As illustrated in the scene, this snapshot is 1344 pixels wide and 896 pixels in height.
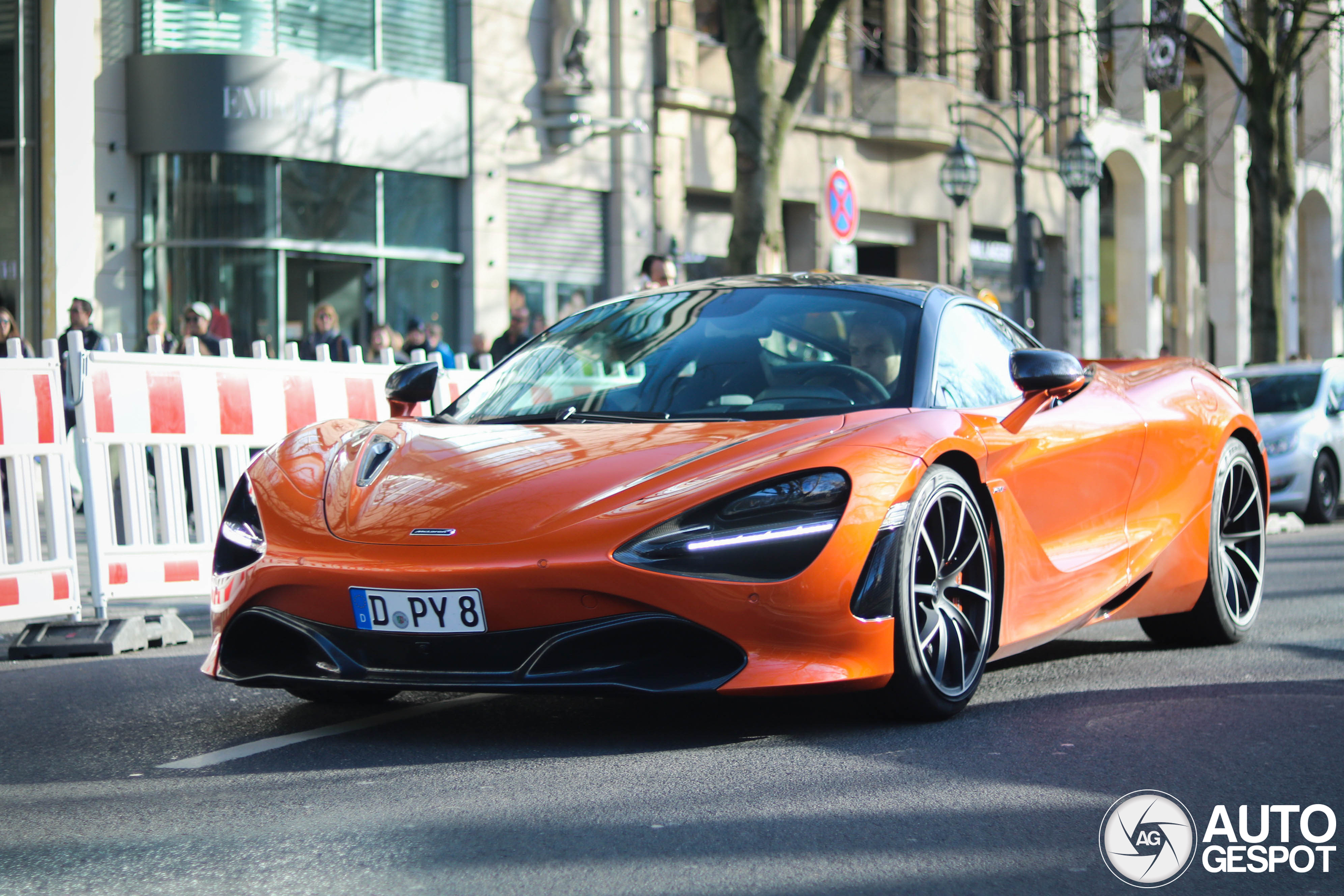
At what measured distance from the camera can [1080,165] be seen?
25.7 meters

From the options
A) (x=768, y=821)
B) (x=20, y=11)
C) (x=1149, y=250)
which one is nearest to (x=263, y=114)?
(x=20, y=11)

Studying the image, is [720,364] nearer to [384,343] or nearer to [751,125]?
[751,125]

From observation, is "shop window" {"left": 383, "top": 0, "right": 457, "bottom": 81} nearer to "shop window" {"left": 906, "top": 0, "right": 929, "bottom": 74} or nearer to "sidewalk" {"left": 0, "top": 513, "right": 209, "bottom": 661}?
"shop window" {"left": 906, "top": 0, "right": 929, "bottom": 74}

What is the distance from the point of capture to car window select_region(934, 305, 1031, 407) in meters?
5.57

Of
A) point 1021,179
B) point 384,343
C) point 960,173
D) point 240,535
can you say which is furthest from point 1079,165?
point 240,535

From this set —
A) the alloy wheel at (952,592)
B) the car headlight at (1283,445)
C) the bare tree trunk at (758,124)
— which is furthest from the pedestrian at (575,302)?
the alloy wheel at (952,592)

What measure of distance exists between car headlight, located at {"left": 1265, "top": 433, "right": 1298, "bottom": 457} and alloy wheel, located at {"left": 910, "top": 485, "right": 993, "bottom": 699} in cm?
1081

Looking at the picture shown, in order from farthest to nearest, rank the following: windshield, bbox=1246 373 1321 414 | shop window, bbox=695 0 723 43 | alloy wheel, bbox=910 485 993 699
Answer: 1. shop window, bbox=695 0 723 43
2. windshield, bbox=1246 373 1321 414
3. alloy wheel, bbox=910 485 993 699

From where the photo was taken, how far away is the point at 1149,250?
41.5 metres

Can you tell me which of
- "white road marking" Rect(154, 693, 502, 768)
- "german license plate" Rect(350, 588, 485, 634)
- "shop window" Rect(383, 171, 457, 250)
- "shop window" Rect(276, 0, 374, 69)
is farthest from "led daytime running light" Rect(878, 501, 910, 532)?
"shop window" Rect(383, 171, 457, 250)

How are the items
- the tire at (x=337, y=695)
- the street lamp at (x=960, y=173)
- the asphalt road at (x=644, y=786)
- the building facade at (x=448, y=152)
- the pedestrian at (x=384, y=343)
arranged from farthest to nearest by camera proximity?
the street lamp at (x=960, y=173) < the building facade at (x=448, y=152) < the pedestrian at (x=384, y=343) < the tire at (x=337, y=695) < the asphalt road at (x=644, y=786)

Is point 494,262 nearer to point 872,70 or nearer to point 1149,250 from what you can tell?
point 872,70

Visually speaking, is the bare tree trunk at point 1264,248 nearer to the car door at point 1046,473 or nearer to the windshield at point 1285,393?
the windshield at point 1285,393

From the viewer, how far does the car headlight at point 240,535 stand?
4953mm
